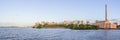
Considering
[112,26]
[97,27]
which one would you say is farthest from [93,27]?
[112,26]

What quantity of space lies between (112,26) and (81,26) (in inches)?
1045

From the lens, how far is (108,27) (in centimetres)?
19112

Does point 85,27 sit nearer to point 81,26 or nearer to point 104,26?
point 81,26

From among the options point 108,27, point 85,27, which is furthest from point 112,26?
point 85,27

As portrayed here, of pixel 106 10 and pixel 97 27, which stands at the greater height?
pixel 106 10

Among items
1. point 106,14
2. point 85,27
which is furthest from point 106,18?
point 85,27

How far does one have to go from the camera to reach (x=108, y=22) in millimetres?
190250

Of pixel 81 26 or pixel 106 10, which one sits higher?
pixel 106 10

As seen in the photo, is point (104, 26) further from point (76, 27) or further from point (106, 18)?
point (76, 27)

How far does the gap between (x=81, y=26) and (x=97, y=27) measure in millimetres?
15718

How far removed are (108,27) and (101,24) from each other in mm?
9011

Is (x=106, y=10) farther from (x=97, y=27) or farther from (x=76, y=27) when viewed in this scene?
(x=76, y=27)

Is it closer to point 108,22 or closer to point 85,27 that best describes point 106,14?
point 108,22

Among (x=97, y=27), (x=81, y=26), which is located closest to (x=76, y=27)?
(x=81, y=26)
